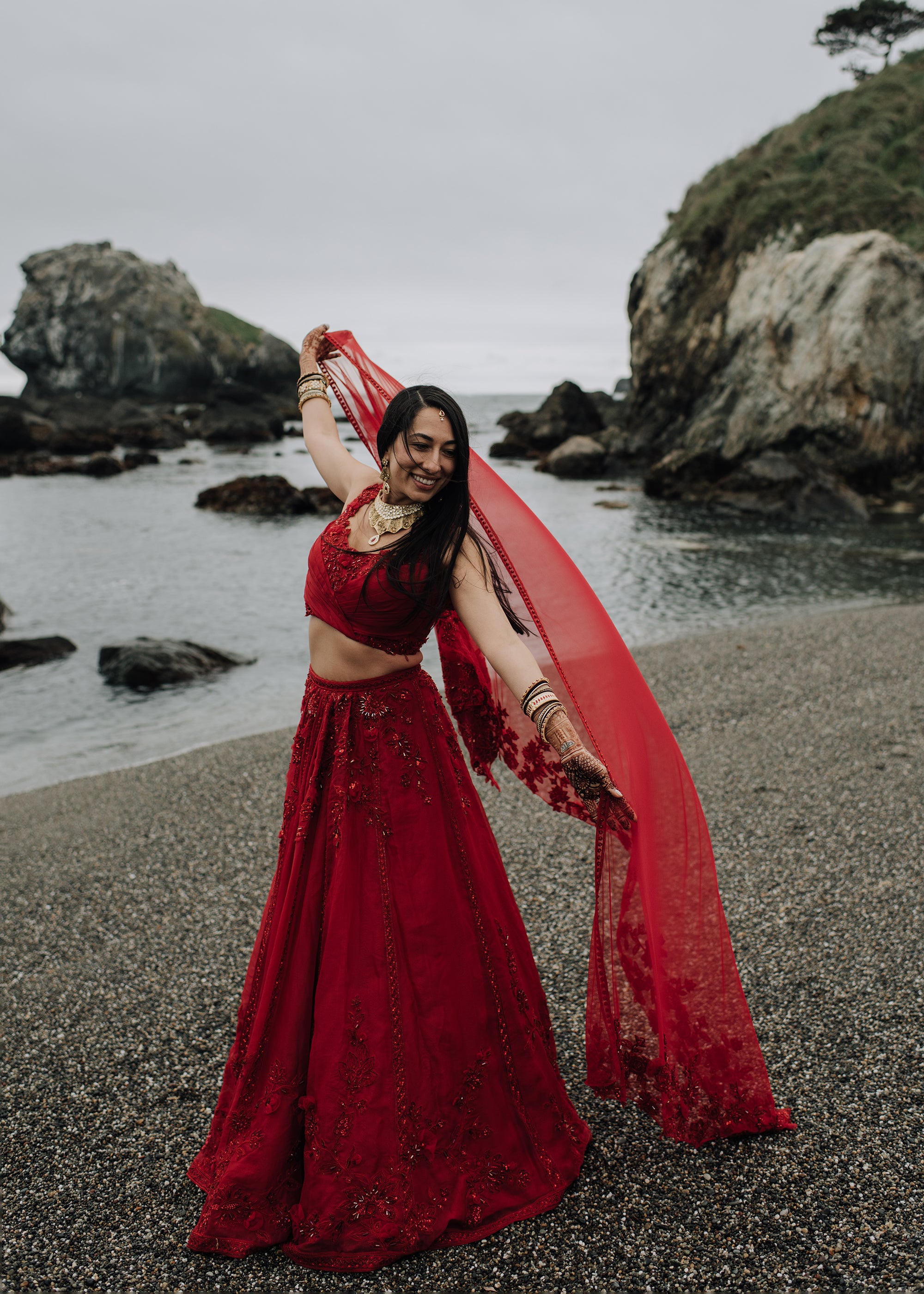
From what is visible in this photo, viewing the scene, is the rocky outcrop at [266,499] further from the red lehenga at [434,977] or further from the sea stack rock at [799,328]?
the red lehenga at [434,977]

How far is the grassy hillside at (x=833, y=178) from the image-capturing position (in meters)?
30.7

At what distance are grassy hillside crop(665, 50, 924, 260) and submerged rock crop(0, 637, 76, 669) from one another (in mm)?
28806

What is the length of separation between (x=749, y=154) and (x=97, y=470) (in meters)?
32.5

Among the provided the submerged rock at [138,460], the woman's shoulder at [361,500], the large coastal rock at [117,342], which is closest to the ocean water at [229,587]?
the woman's shoulder at [361,500]

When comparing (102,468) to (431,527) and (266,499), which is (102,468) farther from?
(431,527)

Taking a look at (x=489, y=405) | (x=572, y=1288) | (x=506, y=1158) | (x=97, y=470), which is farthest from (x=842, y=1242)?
(x=489, y=405)

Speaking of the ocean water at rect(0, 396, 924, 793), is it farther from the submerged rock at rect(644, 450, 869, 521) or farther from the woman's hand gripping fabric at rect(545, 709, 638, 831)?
the woman's hand gripping fabric at rect(545, 709, 638, 831)

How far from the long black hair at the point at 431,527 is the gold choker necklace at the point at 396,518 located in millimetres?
25

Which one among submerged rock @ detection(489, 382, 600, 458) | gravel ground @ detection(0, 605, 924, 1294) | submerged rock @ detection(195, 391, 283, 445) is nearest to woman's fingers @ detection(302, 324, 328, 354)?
gravel ground @ detection(0, 605, 924, 1294)

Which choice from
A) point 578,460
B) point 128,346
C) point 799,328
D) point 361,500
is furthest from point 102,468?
point 128,346

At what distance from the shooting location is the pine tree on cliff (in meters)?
44.2

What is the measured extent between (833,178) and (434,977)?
36.8 meters

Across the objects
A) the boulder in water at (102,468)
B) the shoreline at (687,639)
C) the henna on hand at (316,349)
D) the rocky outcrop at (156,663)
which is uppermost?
the boulder in water at (102,468)

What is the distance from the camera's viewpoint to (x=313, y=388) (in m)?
3.52
